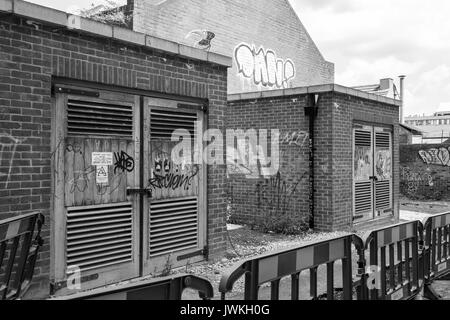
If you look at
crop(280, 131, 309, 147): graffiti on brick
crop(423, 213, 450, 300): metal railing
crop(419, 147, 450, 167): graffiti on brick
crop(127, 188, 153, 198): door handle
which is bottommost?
crop(423, 213, 450, 300): metal railing

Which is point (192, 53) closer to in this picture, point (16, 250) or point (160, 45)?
point (160, 45)

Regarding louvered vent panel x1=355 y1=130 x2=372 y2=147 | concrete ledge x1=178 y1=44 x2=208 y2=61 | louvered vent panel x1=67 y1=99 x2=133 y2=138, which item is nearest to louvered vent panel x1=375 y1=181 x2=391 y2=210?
louvered vent panel x1=355 y1=130 x2=372 y2=147

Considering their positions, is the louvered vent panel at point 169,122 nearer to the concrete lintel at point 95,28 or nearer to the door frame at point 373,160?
the concrete lintel at point 95,28

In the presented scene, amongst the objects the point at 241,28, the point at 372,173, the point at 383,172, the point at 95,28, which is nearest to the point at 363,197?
the point at 372,173

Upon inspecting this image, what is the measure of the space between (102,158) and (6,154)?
1158 millimetres

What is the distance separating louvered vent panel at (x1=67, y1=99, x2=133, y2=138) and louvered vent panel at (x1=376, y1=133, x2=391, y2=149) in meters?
7.19

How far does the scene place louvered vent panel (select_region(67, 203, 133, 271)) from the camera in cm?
522

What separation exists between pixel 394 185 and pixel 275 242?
4.67 metres

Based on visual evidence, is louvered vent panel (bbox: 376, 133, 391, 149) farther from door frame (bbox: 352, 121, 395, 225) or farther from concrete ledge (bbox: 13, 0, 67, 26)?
concrete ledge (bbox: 13, 0, 67, 26)

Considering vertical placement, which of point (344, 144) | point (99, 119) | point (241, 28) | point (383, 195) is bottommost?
point (383, 195)

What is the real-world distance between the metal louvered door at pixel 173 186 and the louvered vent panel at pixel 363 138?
488 cm

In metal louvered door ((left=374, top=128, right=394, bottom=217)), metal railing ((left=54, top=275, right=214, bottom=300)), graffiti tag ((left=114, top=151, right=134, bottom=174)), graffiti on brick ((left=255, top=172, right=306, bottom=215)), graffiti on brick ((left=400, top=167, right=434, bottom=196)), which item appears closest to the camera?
metal railing ((left=54, top=275, right=214, bottom=300))

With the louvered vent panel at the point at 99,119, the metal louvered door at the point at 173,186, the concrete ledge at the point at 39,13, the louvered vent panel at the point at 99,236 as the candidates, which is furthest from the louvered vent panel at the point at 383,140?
the concrete ledge at the point at 39,13

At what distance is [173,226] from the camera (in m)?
6.40
